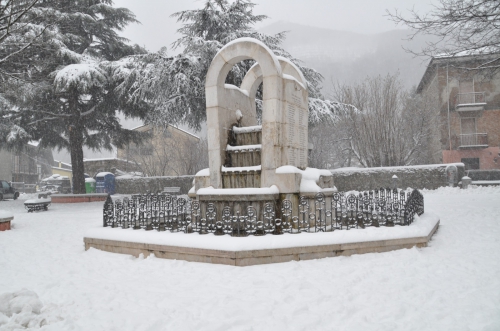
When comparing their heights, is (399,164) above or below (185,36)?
below

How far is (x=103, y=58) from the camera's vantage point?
23.4 meters

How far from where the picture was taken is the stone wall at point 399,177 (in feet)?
71.6

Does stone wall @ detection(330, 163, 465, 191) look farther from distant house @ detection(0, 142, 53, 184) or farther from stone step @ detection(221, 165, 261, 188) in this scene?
distant house @ detection(0, 142, 53, 184)

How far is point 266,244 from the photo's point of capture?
6.21 m

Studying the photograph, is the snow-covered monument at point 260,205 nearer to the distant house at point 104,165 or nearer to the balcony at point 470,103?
the balcony at point 470,103

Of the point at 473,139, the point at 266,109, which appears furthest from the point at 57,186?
the point at 473,139

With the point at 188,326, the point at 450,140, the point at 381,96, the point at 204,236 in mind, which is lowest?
the point at 188,326

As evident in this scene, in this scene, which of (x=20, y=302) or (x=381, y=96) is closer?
(x=20, y=302)

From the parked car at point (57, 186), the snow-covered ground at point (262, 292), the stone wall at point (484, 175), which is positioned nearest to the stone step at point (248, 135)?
the snow-covered ground at point (262, 292)

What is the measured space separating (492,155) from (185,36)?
27.0 m

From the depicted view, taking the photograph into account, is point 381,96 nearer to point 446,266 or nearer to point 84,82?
point 84,82

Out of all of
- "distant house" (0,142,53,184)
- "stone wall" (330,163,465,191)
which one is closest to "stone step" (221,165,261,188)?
"stone wall" (330,163,465,191)

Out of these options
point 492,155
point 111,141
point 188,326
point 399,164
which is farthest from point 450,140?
point 188,326

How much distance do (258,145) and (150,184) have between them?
2255 centimetres
